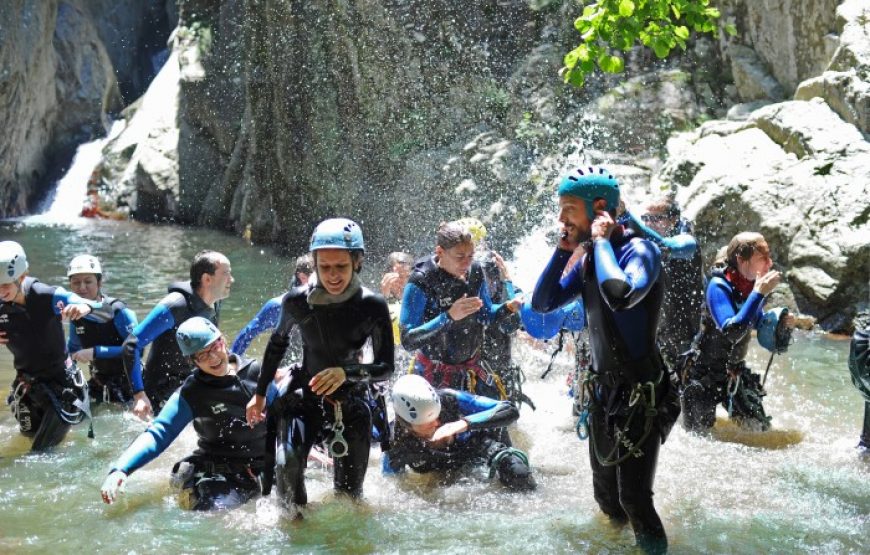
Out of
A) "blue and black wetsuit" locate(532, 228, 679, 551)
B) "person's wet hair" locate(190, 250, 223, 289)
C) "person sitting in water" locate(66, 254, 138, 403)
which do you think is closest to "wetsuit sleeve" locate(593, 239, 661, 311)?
"blue and black wetsuit" locate(532, 228, 679, 551)

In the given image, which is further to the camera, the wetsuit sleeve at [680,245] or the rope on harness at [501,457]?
the wetsuit sleeve at [680,245]

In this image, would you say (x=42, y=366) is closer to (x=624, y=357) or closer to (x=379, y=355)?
(x=379, y=355)

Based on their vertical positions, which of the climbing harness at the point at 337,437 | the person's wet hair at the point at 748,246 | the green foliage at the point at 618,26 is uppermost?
the green foliage at the point at 618,26

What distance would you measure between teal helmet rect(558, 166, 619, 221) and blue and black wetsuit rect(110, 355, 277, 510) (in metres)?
2.23

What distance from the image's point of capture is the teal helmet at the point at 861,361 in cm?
634

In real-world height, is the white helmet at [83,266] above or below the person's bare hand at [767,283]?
below

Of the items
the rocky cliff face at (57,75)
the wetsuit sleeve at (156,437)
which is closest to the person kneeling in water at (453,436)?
the wetsuit sleeve at (156,437)

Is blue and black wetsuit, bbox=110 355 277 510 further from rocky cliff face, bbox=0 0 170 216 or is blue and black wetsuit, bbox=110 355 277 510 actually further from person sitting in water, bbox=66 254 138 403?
rocky cliff face, bbox=0 0 170 216

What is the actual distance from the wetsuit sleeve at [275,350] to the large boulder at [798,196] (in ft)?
24.2

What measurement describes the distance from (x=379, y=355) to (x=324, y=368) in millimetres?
322

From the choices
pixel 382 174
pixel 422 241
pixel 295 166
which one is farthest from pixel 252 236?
pixel 422 241

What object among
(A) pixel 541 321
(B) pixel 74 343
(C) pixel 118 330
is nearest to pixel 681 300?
(A) pixel 541 321

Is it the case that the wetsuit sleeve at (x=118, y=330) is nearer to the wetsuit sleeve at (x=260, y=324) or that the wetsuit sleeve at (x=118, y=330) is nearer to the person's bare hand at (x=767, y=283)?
the wetsuit sleeve at (x=260, y=324)

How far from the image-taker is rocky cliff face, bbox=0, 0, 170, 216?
25188 millimetres
